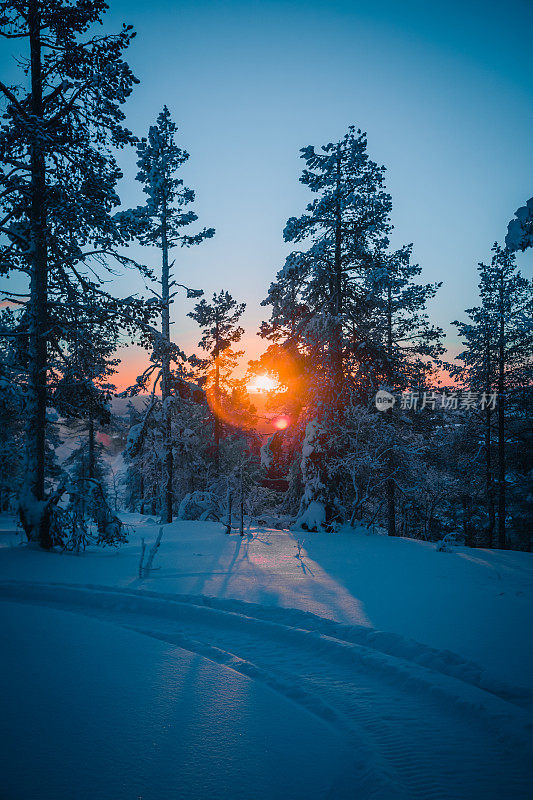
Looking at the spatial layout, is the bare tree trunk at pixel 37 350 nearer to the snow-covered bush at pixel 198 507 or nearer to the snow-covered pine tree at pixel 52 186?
the snow-covered pine tree at pixel 52 186

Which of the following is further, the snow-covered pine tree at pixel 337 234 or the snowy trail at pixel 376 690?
the snow-covered pine tree at pixel 337 234

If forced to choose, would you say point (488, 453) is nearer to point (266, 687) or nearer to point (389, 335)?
point (389, 335)

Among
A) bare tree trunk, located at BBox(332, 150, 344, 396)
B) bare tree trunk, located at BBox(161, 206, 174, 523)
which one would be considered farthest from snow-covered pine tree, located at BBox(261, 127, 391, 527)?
bare tree trunk, located at BBox(161, 206, 174, 523)

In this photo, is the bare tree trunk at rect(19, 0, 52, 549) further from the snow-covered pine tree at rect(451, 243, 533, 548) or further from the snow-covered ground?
the snow-covered pine tree at rect(451, 243, 533, 548)

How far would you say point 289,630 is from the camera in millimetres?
4828

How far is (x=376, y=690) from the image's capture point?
3.69m

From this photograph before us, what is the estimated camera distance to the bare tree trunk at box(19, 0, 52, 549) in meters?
9.18

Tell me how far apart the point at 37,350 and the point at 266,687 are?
8.99 meters

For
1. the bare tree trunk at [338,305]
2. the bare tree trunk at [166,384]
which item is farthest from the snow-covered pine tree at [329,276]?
the bare tree trunk at [166,384]

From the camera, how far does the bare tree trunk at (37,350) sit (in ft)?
30.1

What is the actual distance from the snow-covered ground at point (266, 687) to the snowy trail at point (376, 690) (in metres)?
0.02

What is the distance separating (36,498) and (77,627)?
5.63m

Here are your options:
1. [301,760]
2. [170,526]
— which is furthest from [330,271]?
[301,760]

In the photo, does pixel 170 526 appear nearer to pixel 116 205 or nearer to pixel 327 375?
pixel 327 375
